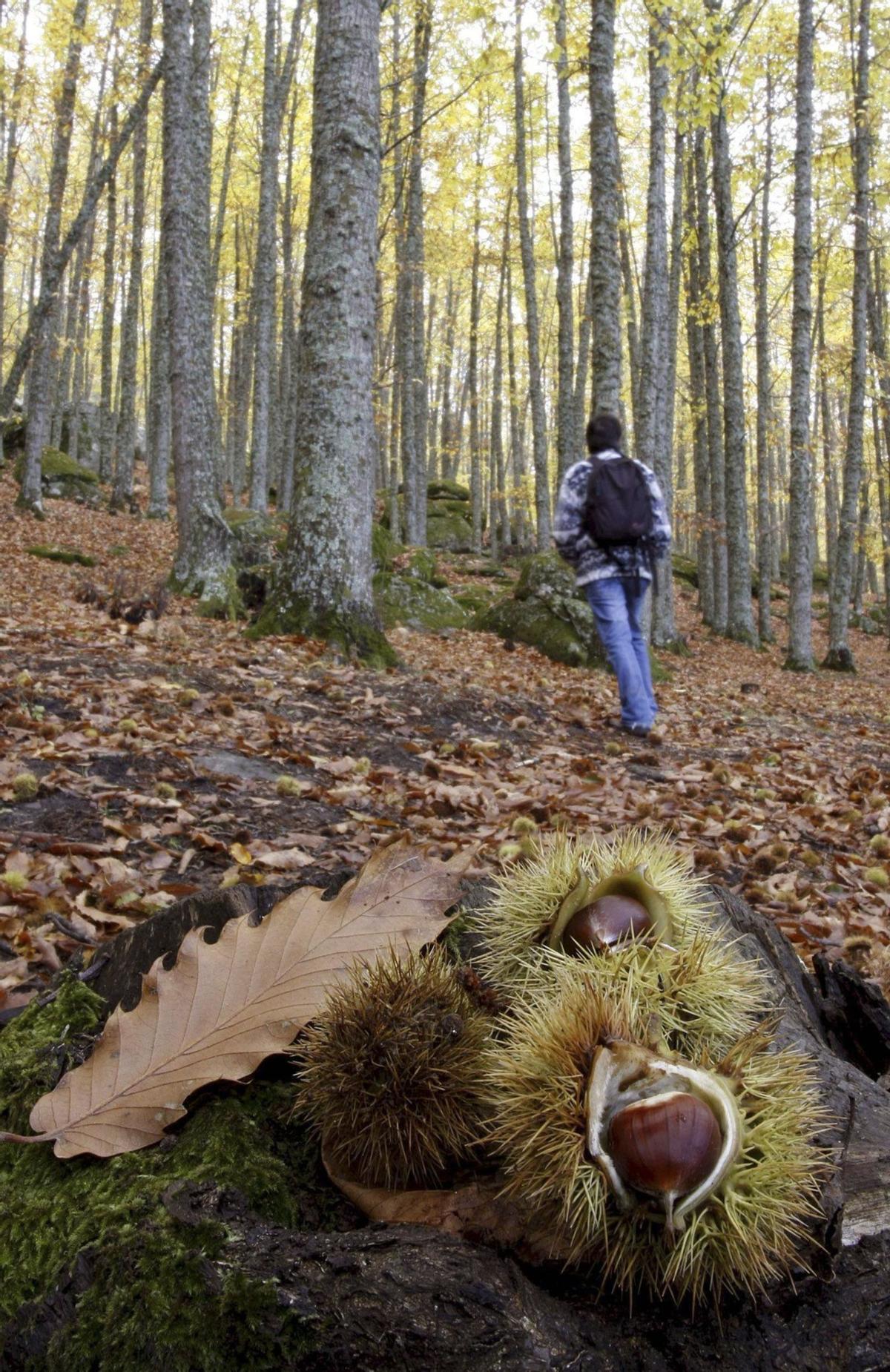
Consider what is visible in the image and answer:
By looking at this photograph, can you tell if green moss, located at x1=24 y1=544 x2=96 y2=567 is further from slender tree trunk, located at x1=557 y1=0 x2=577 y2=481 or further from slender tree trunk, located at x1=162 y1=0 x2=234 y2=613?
slender tree trunk, located at x1=557 y1=0 x2=577 y2=481

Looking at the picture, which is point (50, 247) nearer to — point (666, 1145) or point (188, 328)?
point (188, 328)

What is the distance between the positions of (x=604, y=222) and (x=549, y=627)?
5.12 meters

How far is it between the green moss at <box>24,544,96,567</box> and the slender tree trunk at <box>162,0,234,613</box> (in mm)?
3740

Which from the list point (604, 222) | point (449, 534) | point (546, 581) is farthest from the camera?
point (449, 534)

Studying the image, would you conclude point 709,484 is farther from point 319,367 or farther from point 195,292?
point 319,367

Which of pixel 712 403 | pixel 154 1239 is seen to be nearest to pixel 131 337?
pixel 712 403

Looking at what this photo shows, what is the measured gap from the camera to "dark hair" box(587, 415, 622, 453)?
285 inches

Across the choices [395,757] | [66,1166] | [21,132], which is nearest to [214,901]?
[66,1166]

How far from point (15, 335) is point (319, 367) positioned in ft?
173

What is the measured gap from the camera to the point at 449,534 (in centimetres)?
3089

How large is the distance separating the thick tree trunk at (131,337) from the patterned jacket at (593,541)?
51.0ft

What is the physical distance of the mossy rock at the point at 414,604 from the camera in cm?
1263

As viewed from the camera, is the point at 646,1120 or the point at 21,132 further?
the point at 21,132

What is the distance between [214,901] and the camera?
64.5 inches
